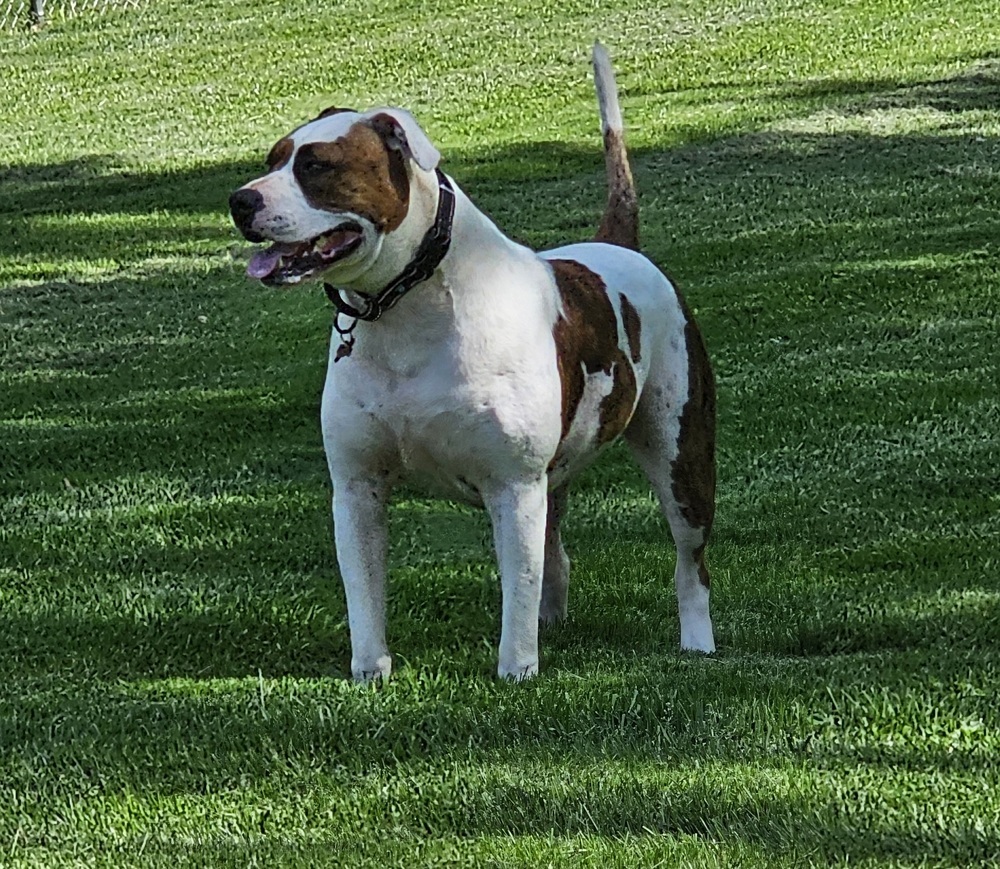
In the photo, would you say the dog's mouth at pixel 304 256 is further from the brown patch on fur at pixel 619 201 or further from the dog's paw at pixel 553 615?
the dog's paw at pixel 553 615

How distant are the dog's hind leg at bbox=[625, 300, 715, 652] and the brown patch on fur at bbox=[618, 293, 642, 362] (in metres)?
0.23

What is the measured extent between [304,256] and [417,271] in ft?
1.24

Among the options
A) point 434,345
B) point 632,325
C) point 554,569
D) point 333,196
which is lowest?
point 554,569

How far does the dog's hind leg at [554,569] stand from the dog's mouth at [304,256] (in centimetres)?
168

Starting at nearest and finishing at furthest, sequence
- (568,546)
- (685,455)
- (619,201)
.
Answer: (685,455) < (619,201) < (568,546)

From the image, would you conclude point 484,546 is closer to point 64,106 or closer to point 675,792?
point 675,792

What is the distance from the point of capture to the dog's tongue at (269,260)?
4.81 m

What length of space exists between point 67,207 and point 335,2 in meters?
12.8

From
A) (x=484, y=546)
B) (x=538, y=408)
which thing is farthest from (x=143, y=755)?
(x=484, y=546)

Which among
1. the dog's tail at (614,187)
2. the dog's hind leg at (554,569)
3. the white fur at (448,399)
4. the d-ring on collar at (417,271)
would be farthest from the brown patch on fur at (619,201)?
the d-ring on collar at (417,271)

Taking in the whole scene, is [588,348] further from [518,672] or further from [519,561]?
[518,672]

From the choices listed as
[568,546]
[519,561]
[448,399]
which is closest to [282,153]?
[448,399]

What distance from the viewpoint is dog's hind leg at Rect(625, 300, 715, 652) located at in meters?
6.18

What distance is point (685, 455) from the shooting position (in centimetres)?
625
